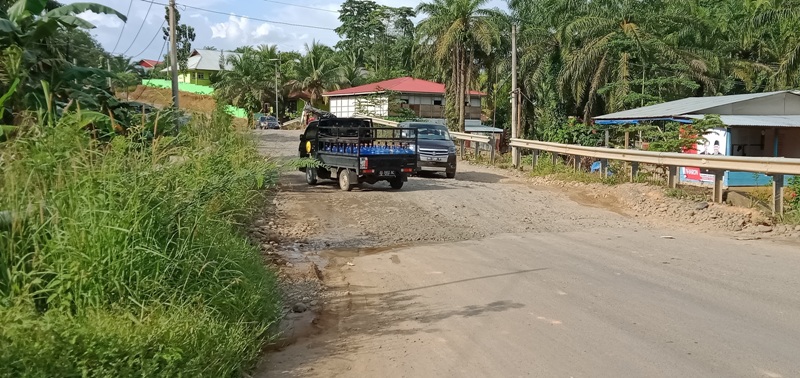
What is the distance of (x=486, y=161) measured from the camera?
1125 inches


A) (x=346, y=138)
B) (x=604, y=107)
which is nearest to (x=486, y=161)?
(x=346, y=138)

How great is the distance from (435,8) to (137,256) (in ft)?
131

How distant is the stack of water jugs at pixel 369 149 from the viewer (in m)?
17.6

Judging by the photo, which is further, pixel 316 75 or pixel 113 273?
pixel 316 75

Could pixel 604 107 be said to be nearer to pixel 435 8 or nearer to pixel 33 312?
pixel 435 8

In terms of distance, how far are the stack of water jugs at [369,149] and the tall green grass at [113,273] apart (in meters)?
10.9

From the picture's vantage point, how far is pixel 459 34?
42094mm

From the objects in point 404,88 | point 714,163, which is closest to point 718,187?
point 714,163

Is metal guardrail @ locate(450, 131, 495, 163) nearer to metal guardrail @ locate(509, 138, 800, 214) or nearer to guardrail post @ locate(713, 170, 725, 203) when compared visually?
metal guardrail @ locate(509, 138, 800, 214)

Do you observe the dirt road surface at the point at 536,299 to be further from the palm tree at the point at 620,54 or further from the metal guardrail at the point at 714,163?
the palm tree at the point at 620,54

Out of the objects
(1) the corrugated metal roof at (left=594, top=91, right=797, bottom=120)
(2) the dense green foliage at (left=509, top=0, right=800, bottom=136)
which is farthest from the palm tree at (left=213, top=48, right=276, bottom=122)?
(1) the corrugated metal roof at (left=594, top=91, right=797, bottom=120)

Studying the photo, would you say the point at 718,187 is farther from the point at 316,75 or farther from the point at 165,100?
the point at 316,75

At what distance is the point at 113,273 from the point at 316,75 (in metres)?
67.1

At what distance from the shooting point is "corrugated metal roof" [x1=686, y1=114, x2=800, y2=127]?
70.3 feet
